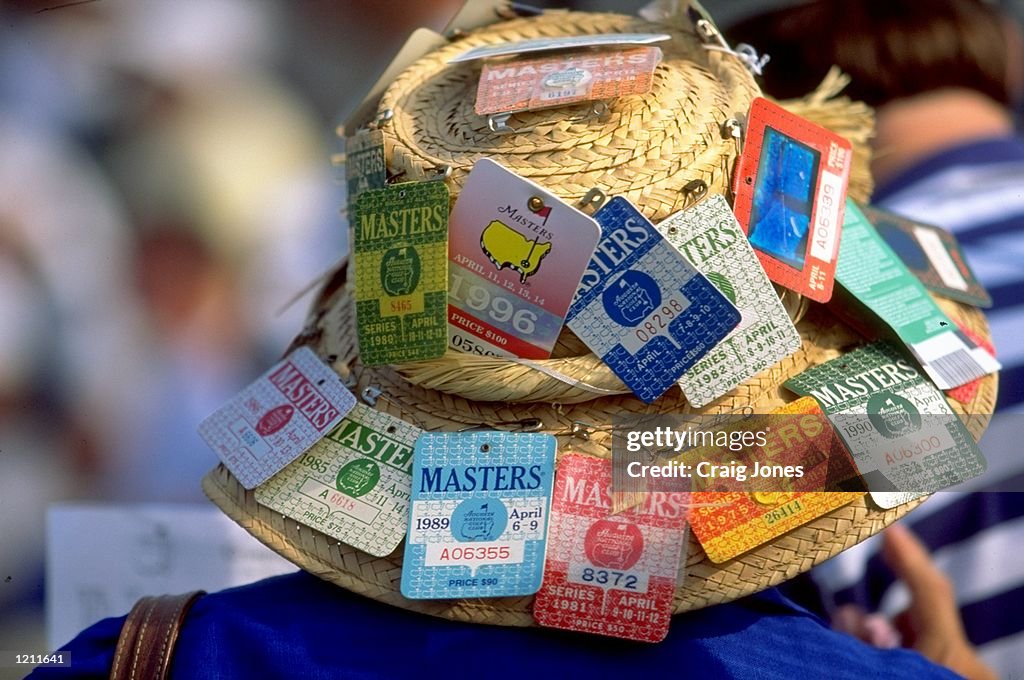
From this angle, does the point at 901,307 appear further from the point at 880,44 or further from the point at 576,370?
the point at 880,44

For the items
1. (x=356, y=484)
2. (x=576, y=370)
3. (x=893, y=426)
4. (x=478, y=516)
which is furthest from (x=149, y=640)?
(x=893, y=426)

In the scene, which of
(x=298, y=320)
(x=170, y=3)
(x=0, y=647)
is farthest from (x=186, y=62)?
(x=0, y=647)

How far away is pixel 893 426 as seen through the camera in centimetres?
111

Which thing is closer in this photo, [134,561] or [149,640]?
[149,640]

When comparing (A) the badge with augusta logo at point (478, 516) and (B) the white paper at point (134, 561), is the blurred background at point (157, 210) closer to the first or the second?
Result: (B) the white paper at point (134, 561)

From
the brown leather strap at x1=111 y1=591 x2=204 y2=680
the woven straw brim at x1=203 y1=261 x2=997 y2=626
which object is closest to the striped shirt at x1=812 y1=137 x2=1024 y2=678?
the woven straw brim at x1=203 y1=261 x2=997 y2=626

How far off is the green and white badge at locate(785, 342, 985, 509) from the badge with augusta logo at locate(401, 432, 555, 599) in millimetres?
304

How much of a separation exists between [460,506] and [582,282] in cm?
26

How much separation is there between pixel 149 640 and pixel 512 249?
55 cm

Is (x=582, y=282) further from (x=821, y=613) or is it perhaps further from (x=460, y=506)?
(x=821, y=613)

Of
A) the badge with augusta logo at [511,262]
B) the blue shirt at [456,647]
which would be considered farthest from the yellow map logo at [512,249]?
the blue shirt at [456,647]

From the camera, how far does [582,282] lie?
3.45ft

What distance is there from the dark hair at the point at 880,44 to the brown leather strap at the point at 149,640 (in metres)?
1.59

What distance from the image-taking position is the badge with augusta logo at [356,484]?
1072 millimetres
